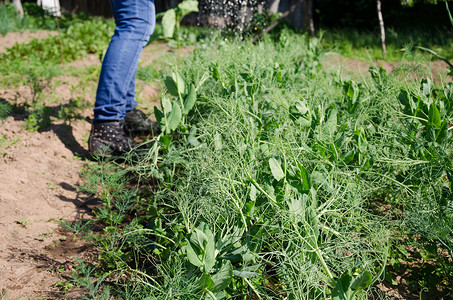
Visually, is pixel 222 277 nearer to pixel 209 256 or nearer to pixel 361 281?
pixel 209 256

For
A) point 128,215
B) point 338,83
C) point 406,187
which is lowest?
point 128,215

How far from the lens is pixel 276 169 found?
4.47 feet

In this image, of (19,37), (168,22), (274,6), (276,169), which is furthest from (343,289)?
(274,6)

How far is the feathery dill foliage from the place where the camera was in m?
1.25

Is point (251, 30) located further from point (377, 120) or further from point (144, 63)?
point (377, 120)

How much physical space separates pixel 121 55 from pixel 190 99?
0.84m

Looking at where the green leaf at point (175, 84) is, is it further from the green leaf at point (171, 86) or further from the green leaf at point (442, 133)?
the green leaf at point (442, 133)

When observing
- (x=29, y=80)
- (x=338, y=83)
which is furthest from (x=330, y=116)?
(x=29, y=80)

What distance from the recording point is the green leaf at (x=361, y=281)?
104cm

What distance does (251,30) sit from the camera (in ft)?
20.8

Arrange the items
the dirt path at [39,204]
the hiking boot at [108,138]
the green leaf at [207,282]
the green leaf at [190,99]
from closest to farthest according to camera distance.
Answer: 1. the green leaf at [207,282]
2. the dirt path at [39,204]
3. the green leaf at [190,99]
4. the hiking boot at [108,138]

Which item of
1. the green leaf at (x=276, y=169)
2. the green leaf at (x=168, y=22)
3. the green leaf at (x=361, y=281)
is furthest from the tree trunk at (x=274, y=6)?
the green leaf at (x=361, y=281)

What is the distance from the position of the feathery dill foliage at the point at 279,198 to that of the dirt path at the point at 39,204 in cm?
20

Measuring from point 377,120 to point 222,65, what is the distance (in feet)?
3.29
